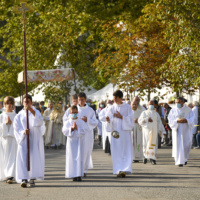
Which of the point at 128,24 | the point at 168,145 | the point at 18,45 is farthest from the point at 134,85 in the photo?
the point at 18,45

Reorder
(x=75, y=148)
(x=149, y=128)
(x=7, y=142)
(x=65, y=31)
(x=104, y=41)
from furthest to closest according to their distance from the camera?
(x=65, y=31)
(x=104, y=41)
(x=149, y=128)
(x=7, y=142)
(x=75, y=148)

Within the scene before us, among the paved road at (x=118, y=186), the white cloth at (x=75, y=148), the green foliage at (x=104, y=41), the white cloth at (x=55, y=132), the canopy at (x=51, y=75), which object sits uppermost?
the green foliage at (x=104, y=41)

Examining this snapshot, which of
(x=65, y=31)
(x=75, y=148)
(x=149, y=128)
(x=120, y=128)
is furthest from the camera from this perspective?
(x=65, y=31)

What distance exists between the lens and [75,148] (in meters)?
13.0

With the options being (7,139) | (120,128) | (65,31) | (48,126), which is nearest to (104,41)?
(65,31)

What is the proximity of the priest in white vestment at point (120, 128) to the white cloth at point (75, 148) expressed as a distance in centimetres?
103

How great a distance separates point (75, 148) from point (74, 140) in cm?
17

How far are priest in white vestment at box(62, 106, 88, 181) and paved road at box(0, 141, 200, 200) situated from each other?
0.36m

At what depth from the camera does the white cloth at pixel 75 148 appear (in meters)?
12.8

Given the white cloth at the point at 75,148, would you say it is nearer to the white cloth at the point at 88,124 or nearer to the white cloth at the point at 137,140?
the white cloth at the point at 88,124

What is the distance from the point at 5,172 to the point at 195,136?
12.5 meters

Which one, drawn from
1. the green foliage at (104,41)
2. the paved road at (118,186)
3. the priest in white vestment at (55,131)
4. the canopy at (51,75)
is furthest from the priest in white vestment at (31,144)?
the priest in white vestment at (55,131)

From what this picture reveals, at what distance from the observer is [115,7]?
38000mm

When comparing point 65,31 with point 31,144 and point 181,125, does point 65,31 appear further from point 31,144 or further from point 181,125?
point 31,144
